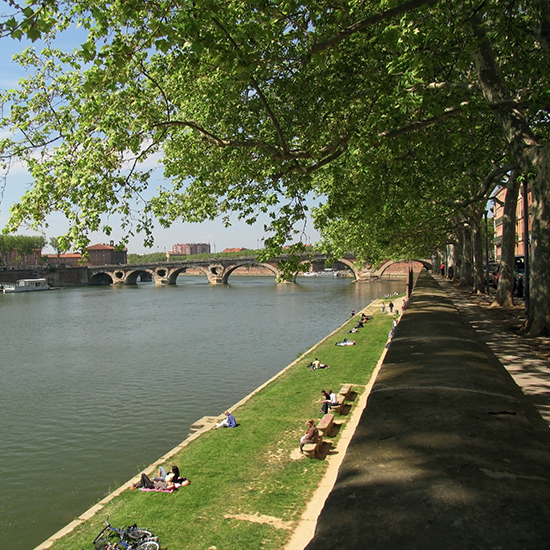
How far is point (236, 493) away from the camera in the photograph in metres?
10.4

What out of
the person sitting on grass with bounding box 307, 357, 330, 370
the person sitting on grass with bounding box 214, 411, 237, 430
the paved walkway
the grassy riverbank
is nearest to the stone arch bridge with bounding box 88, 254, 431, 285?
the person sitting on grass with bounding box 307, 357, 330, 370

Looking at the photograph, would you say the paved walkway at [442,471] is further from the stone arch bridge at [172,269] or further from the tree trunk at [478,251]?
the stone arch bridge at [172,269]

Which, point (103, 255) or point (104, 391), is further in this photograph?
point (103, 255)

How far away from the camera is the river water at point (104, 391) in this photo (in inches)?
504

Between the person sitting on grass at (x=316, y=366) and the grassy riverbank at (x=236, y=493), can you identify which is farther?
the person sitting on grass at (x=316, y=366)

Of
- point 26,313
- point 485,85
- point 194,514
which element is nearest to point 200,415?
point 194,514

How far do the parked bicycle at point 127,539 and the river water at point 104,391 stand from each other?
8.04 ft

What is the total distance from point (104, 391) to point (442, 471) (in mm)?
20759

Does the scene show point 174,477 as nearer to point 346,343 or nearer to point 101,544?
point 101,544

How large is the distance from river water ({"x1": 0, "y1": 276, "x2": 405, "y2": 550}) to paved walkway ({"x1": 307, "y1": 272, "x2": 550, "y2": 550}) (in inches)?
373

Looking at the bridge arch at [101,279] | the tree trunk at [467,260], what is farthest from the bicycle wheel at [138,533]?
the bridge arch at [101,279]

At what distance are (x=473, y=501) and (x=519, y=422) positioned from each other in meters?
1.29

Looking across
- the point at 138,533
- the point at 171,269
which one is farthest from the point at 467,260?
the point at 171,269

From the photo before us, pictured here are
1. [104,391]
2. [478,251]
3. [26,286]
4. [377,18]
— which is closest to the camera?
[377,18]
